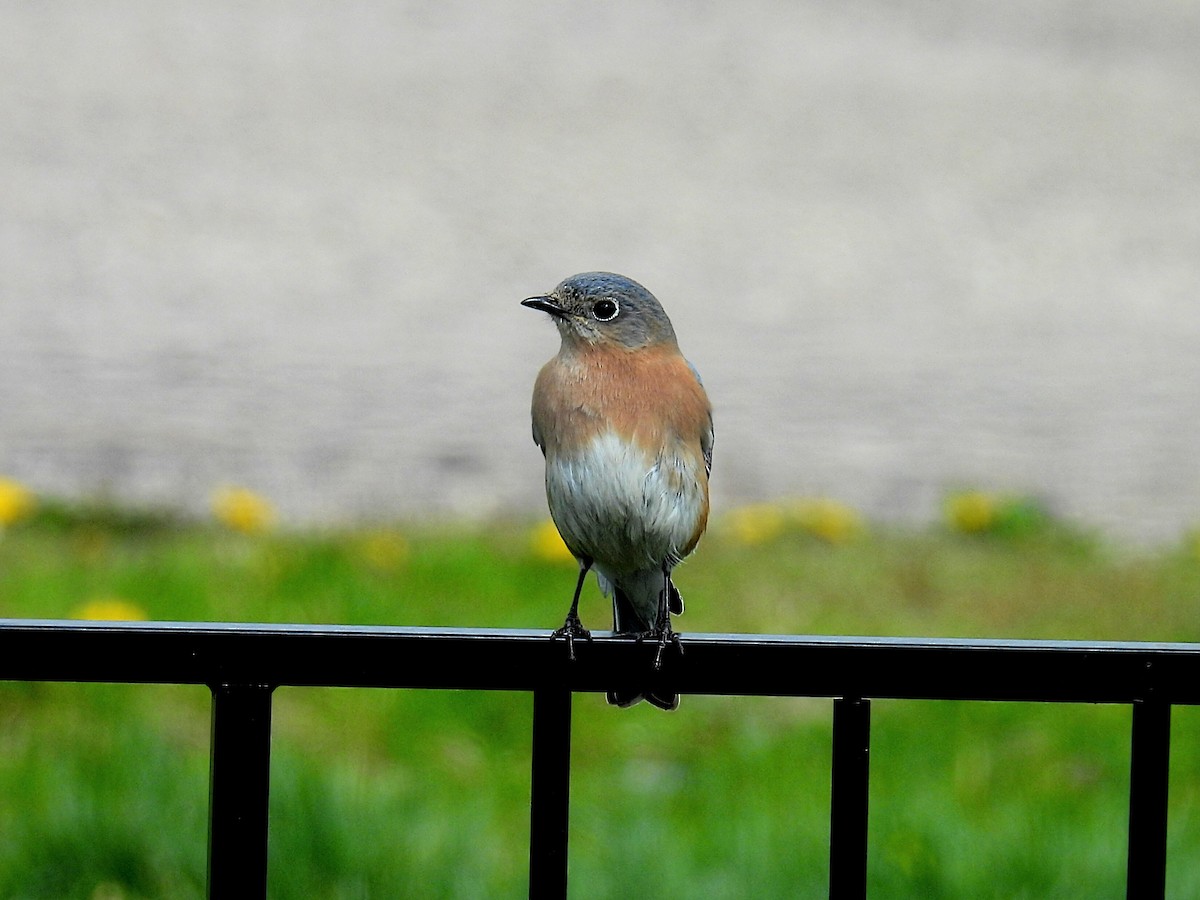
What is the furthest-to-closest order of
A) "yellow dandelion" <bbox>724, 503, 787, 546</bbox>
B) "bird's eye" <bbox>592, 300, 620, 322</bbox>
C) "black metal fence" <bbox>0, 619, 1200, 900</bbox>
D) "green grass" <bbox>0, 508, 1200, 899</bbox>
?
"yellow dandelion" <bbox>724, 503, 787, 546</bbox> → "green grass" <bbox>0, 508, 1200, 899</bbox> → "bird's eye" <bbox>592, 300, 620, 322</bbox> → "black metal fence" <bbox>0, 619, 1200, 900</bbox>

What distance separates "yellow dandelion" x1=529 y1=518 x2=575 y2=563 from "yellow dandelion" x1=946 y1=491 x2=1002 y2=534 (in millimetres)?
1502

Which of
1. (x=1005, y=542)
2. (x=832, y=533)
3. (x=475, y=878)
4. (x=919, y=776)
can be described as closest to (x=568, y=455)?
(x=475, y=878)

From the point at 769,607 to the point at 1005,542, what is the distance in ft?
4.08

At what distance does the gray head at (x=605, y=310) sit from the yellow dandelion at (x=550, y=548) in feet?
6.19

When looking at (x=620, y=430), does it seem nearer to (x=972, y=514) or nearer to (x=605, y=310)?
(x=605, y=310)

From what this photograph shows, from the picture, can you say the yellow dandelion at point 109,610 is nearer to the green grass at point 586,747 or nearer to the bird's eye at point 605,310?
the green grass at point 586,747

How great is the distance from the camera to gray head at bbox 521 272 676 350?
2746 mm

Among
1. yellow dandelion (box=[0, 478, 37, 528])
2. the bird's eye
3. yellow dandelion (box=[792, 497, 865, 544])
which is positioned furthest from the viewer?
yellow dandelion (box=[792, 497, 865, 544])

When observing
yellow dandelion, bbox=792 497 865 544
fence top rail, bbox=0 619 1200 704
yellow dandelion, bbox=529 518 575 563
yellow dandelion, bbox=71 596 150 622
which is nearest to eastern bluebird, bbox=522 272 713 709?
fence top rail, bbox=0 619 1200 704

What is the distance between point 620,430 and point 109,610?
151 cm

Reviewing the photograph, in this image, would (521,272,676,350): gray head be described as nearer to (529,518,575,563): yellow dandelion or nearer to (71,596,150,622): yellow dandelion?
(71,596,150,622): yellow dandelion

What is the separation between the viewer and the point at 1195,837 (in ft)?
10.7

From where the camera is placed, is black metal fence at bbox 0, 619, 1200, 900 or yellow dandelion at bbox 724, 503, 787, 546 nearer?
black metal fence at bbox 0, 619, 1200, 900

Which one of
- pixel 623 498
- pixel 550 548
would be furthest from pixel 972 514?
pixel 623 498
